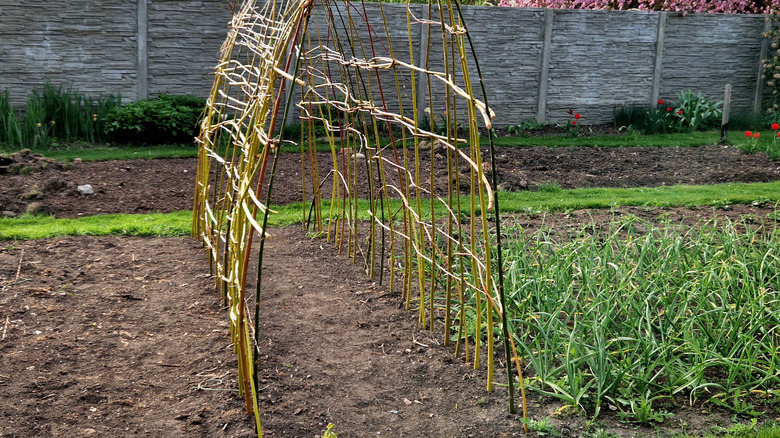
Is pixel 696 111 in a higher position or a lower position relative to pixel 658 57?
lower

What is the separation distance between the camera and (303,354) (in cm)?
303

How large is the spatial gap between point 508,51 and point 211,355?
7.84 meters

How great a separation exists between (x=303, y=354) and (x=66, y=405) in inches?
37.2

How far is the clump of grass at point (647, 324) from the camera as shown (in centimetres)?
A: 260

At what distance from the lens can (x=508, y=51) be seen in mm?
9805

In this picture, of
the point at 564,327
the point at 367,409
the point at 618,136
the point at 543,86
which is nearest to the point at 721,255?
the point at 564,327

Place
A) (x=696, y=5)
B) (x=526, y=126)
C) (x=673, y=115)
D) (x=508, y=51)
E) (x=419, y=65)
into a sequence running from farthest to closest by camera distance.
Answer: (x=696, y=5) < (x=673, y=115) < (x=526, y=126) < (x=508, y=51) < (x=419, y=65)

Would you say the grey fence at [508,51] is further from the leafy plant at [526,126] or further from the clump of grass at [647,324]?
the clump of grass at [647,324]

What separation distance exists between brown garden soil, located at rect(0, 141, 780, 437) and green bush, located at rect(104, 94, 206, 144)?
10.9 ft

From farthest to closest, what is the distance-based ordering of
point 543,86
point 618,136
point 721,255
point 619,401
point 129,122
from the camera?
point 543,86 < point 618,136 < point 129,122 < point 721,255 < point 619,401

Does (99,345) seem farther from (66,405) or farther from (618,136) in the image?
(618,136)

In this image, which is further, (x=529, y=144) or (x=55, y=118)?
(x=529, y=144)

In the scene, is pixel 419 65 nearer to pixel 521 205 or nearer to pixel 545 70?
pixel 545 70

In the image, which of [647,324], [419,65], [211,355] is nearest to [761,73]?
[419,65]
